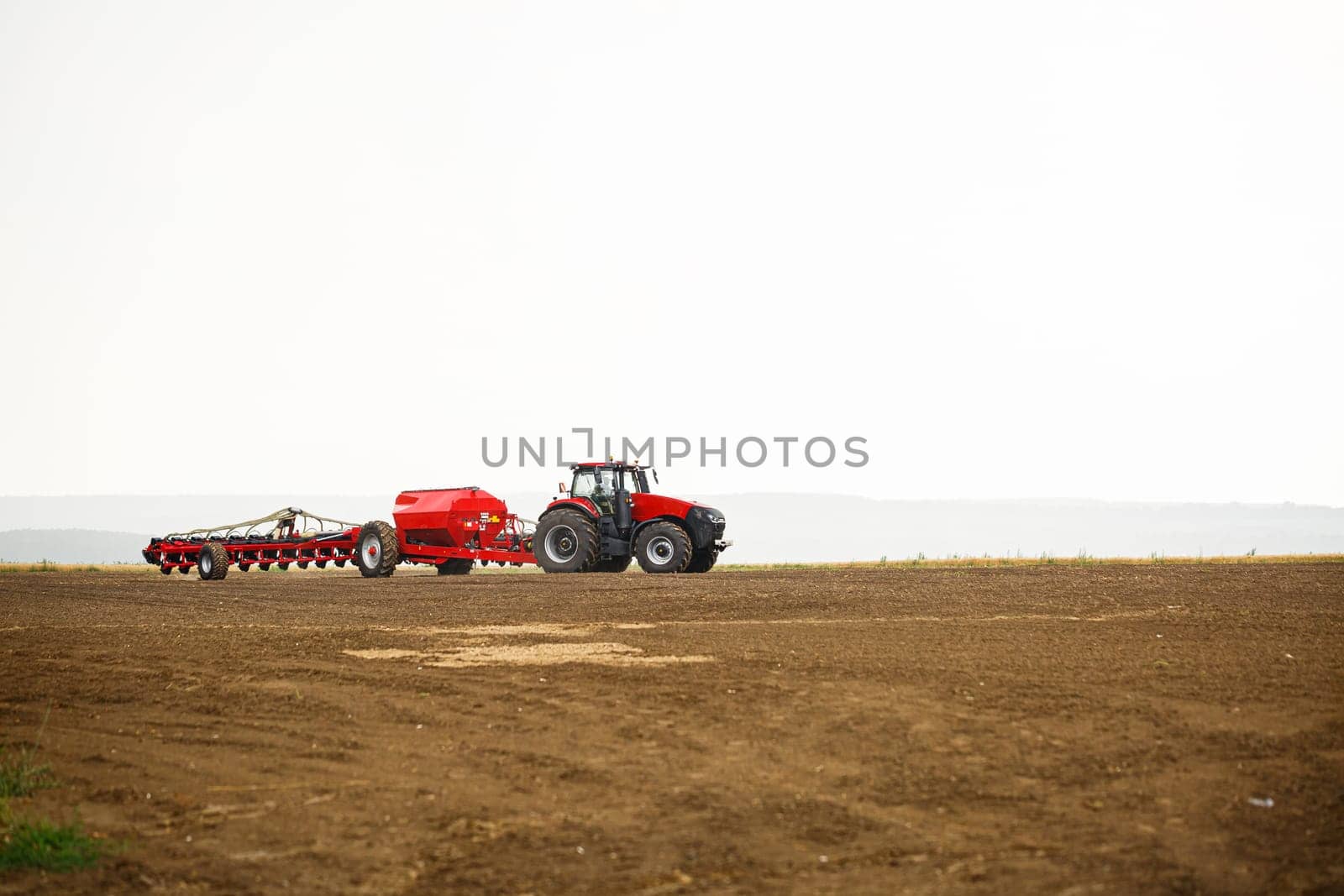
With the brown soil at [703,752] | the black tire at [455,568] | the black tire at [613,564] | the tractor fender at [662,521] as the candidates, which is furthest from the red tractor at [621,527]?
the brown soil at [703,752]

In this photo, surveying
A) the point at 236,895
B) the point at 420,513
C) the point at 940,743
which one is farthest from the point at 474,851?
the point at 420,513

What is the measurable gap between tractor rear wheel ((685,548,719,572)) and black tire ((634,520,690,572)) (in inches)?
21.3

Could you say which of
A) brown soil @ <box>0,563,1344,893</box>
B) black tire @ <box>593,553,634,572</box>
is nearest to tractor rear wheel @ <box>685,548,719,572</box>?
black tire @ <box>593,553,634,572</box>

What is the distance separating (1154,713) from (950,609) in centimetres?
674

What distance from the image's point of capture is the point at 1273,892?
18.5 feet

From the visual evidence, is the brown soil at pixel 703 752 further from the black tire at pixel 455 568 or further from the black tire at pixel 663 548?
the black tire at pixel 455 568

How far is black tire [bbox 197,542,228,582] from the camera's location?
1057 inches

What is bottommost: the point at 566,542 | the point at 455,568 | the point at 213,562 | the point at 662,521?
the point at 455,568

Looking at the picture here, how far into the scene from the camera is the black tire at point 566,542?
80.8 ft

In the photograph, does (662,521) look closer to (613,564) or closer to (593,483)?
(593,483)

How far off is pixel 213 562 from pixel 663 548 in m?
10.6

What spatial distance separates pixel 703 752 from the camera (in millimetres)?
7941

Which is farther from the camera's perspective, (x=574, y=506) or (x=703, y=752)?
(x=574, y=506)

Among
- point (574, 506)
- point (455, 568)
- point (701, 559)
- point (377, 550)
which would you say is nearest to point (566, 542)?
point (574, 506)
